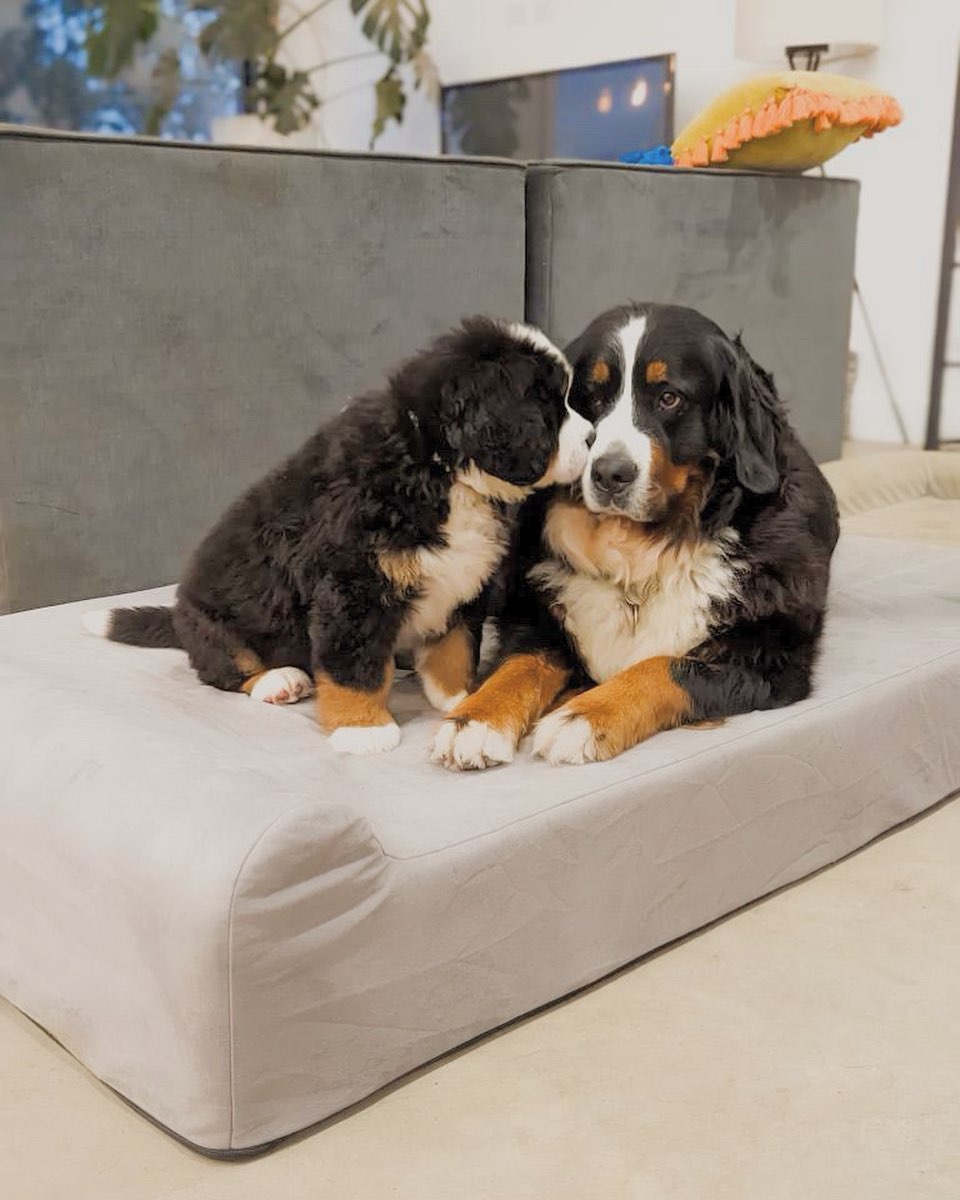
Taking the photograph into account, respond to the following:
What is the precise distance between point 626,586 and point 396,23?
246 inches

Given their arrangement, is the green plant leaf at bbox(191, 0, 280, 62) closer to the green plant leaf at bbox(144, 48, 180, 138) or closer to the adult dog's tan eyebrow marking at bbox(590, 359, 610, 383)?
the green plant leaf at bbox(144, 48, 180, 138)

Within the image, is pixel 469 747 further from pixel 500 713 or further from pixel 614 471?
pixel 614 471

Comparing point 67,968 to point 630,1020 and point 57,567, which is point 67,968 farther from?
point 57,567

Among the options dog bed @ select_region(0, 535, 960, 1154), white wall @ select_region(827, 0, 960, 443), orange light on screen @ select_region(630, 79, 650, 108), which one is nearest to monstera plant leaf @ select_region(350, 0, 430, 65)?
orange light on screen @ select_region(630, 79, 650, 108)

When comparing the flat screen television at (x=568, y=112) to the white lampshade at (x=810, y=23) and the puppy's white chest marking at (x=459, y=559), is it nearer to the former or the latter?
the white lampshade at (x=810, y=23)

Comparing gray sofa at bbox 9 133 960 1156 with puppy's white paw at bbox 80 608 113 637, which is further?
puppy's white paw at bbox 80 608 113 637

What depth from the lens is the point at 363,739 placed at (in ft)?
6.12

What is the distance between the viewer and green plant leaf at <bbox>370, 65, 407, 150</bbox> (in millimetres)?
7516

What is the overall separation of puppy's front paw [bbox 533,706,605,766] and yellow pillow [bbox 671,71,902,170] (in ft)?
8.64

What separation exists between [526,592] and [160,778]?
87 cm

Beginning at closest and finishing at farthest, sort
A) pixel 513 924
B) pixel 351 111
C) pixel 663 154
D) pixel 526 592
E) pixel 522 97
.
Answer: pixel 513 924 < pixel 526 592 < pixel 663 154 < pixel 522 97 < pixel 351 111

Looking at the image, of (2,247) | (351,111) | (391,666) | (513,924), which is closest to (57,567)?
(2,247)

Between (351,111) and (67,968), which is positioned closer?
(67,968)

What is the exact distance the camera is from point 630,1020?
1642 mm
